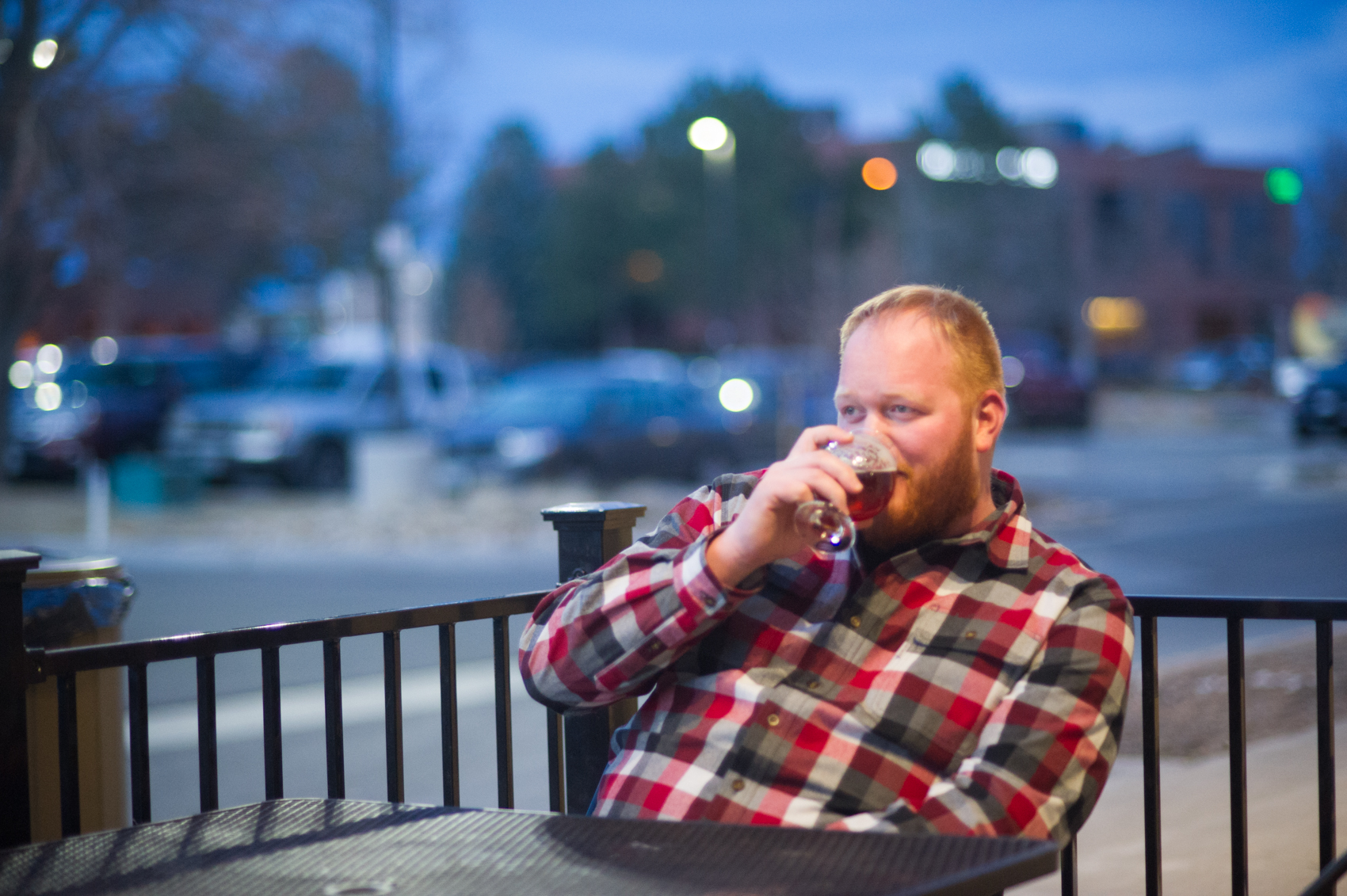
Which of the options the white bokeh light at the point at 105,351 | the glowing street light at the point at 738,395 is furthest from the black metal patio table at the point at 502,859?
the white bokeh light at the point at 105,351

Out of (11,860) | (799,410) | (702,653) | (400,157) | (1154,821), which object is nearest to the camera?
(11,860)

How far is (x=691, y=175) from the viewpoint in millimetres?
57688

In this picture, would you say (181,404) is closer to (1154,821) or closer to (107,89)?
(107,89)

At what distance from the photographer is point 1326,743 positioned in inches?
106

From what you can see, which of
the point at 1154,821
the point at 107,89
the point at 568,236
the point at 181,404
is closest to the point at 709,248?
the point at 568,236

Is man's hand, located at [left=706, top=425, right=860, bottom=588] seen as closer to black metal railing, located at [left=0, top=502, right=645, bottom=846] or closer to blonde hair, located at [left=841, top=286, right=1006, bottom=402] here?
blonde hair, located at [left=841, top=286, right=1006, bottom=402]

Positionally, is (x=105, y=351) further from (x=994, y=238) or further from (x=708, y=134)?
(x=994, y=238)

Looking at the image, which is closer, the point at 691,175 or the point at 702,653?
the point at 702,653

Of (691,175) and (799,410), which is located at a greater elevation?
(691,175)

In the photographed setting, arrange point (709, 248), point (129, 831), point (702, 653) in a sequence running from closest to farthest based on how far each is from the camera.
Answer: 1. point (129, 831)
2. point (702, 653)
3. point (709, 248)

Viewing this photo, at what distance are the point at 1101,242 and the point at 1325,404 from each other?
3778 centimetres

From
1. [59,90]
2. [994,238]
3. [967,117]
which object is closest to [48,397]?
[59,90]

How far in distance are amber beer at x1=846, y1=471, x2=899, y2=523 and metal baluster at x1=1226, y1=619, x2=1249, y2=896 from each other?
110 centimetres

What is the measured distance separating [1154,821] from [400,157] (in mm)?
19072
